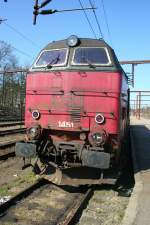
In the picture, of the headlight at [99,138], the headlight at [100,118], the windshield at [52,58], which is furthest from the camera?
A: the windshield at [52,58]

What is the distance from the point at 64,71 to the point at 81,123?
49.3 inches

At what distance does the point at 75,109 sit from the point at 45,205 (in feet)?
7.42

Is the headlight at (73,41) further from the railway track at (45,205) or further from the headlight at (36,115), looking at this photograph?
the railway track at (45,205)

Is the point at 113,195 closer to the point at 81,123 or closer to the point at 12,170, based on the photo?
the point at 81,123

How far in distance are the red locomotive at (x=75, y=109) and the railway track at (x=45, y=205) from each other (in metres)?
0.49

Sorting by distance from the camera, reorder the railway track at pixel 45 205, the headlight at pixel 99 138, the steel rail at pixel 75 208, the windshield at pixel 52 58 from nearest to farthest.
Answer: the steel rail at pixel 75 208, the railway track at pixel 45 205, the headlight at pixel 99 138, the windshield at pixel 52 58

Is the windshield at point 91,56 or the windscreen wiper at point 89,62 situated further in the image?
the windshield at point 91,56

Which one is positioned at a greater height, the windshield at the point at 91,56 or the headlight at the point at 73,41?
the headlight at the point at 73,41

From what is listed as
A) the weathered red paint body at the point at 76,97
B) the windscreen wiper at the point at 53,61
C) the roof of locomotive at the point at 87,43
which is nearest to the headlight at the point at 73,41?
the roof of locomotive at the point at 87,43

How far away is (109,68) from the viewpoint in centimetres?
936

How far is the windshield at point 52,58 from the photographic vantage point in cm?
999

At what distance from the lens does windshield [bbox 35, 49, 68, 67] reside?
32.8 feet

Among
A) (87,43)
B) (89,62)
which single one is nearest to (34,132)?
(89,62)

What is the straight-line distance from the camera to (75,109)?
9.41 metres
